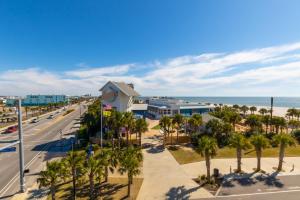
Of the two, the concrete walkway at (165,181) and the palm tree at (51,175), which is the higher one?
the palm tree at (51,175)

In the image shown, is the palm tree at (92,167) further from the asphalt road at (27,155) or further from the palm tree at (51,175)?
the asphalt road at (27,155)

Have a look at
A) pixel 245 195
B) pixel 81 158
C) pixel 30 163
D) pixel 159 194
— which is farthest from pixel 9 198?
pixel 245 195

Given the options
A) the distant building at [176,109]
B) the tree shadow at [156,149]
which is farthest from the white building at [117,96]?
the distant building at [176,109]

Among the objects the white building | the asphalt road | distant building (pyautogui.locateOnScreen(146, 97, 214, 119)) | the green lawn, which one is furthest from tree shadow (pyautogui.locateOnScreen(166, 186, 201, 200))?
distant building (pyautogui.locateOnScreen(146, 97, 214, 119))

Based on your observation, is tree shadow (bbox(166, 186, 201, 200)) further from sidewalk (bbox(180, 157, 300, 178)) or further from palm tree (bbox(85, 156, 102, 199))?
palm tree (bbox(85, 156, 102, 199))

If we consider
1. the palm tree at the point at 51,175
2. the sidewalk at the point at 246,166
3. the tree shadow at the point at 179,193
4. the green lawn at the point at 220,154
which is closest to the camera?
the palm tree at the point at 51,175

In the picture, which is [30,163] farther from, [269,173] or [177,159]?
[269,173]

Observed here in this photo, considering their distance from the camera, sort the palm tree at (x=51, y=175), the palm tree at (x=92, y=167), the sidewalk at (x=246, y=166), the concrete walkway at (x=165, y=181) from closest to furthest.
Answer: the palm tree at (x=51, y=175), the palm tree at (x=92, y=167), the concrete walkway at (x=165, y=181), the sidewalk at (x=246, y=166)

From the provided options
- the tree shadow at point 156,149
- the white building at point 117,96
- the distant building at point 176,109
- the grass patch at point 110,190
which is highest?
the white building at point 117,96
